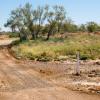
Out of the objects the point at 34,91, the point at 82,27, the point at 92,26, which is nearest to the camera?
the point at 34,91

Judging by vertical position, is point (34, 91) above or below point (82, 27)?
above

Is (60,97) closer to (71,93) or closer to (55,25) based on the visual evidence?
(71,93)

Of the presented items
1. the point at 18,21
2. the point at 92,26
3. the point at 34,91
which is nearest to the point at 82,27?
the point at 92,26

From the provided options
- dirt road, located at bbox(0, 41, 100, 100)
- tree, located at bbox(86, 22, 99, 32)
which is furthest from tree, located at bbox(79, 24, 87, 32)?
dirt road, located at bbox(0, 41, 100, 100)

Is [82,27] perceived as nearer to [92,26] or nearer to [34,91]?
[92,26]

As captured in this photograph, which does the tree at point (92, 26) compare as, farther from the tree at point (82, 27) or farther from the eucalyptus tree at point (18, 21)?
the eucalyptus tree at point (18, 21)

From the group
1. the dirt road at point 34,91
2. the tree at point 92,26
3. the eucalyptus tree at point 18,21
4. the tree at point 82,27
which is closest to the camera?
the dirt road at point 34,91

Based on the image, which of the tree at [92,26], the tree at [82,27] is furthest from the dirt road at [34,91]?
the tree at [82,27]

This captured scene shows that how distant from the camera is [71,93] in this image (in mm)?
15398

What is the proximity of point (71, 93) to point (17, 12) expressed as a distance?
49.4m

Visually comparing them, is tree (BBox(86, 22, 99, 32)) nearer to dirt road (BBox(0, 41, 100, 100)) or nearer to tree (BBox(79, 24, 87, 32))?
tree (BBox(79, 24, 87, 32))

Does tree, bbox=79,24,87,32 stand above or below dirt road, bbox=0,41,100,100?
below

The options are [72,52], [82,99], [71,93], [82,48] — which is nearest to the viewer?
[82,99]

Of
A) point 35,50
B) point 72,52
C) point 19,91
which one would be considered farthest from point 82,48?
point 19,91
